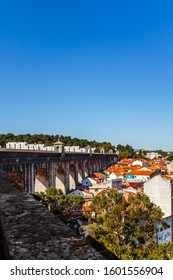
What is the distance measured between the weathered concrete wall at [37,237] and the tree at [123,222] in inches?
382

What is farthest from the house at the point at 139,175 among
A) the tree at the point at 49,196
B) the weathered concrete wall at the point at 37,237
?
the weathered concrete wall at the point at 37,237

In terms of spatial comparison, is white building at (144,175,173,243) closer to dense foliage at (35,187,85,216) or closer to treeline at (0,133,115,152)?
dense foliage at (35,187,85,216)

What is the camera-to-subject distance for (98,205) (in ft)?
49.2

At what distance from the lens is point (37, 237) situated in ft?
8.43

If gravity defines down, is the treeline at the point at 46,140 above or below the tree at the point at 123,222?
above

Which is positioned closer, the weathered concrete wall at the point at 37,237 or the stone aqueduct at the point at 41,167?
the weathered concrete wall at the point at 37,237

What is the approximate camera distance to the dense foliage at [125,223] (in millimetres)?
13102

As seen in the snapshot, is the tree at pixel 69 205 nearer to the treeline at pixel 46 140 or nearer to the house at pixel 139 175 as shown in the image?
the house at pixel 139 175

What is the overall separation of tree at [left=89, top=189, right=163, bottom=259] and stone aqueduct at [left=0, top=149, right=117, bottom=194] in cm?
882

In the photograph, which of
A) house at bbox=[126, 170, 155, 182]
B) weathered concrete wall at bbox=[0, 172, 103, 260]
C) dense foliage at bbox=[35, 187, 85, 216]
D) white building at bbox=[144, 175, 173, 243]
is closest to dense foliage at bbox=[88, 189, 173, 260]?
weathered concrete wall at bbox=[0, 172, 103, 260]

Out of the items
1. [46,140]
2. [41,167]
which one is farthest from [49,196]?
[46,140]

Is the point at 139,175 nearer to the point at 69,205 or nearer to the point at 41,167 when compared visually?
the point at 41,167
